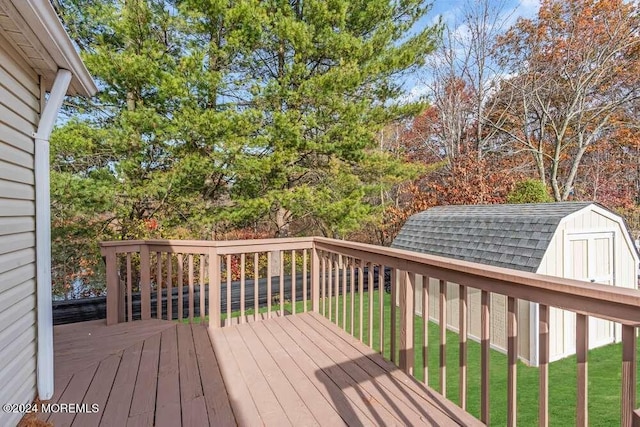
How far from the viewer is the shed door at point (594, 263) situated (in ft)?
15.5

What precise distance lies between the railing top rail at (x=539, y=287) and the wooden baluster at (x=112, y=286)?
2.70 m

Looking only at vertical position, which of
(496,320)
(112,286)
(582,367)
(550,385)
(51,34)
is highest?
(51,34)

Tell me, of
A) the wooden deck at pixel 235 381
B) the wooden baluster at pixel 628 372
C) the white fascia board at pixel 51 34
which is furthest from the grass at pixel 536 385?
the white fascia board at pixel 51 34

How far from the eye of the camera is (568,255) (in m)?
4.66

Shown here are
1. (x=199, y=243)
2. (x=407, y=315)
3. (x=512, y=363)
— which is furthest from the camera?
(x=199, y=243)

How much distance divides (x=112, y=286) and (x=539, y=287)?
357cm

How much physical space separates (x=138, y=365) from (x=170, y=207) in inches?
167

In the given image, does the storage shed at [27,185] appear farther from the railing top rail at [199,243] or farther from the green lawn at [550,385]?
the green lawn at [550,385]

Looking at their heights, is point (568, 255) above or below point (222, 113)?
below

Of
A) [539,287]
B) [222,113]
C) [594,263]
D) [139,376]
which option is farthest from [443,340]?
[222,113]

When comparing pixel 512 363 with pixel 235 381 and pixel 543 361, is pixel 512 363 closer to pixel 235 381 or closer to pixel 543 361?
pixel 543 361

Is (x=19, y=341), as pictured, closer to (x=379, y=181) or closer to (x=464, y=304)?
(x=464, y=304)

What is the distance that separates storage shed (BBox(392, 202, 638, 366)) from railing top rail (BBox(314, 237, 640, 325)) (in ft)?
9.65

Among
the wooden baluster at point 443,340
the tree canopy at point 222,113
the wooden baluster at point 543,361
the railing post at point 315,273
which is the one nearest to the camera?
the wooden baluster at point 543,361
